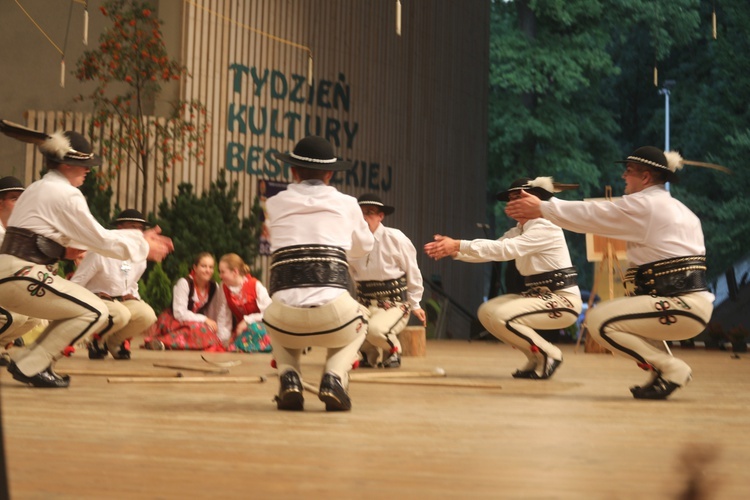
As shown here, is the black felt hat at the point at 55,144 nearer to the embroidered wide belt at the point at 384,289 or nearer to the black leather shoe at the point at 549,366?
the embroidered wide belt at the point at 384,289

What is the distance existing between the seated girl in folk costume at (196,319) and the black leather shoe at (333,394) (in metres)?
5.02

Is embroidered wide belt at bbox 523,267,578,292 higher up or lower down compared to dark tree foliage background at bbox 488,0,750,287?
lower down

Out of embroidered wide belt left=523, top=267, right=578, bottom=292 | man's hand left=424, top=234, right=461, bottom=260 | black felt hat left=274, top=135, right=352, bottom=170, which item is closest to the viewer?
black felt hat left=274, top=135, right=352, bottom=170

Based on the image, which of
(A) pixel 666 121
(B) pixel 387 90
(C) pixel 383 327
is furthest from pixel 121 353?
(A) pixel 666 121

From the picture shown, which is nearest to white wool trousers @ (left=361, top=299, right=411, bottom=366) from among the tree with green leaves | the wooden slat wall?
the tree with green leaves

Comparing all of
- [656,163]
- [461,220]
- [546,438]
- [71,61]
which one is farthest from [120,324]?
[461,220]

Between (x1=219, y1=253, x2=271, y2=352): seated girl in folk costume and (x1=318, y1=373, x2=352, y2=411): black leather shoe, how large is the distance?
16.0ft

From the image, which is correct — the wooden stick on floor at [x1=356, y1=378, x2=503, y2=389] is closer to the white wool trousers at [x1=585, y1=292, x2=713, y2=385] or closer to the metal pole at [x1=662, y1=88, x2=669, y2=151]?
the white wool trousers at [x1=585, y1=292, x2=713, y2=385]

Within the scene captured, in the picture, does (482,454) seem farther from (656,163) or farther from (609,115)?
(609,115)

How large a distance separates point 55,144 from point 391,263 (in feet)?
10.4

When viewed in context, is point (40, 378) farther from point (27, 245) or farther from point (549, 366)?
point (549, 366)

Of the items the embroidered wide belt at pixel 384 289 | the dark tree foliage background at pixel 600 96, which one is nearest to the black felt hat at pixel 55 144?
the embroidered wide belt at pixel 384 289

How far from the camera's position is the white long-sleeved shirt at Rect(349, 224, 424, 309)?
769 centimetres

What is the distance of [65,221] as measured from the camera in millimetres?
5082
